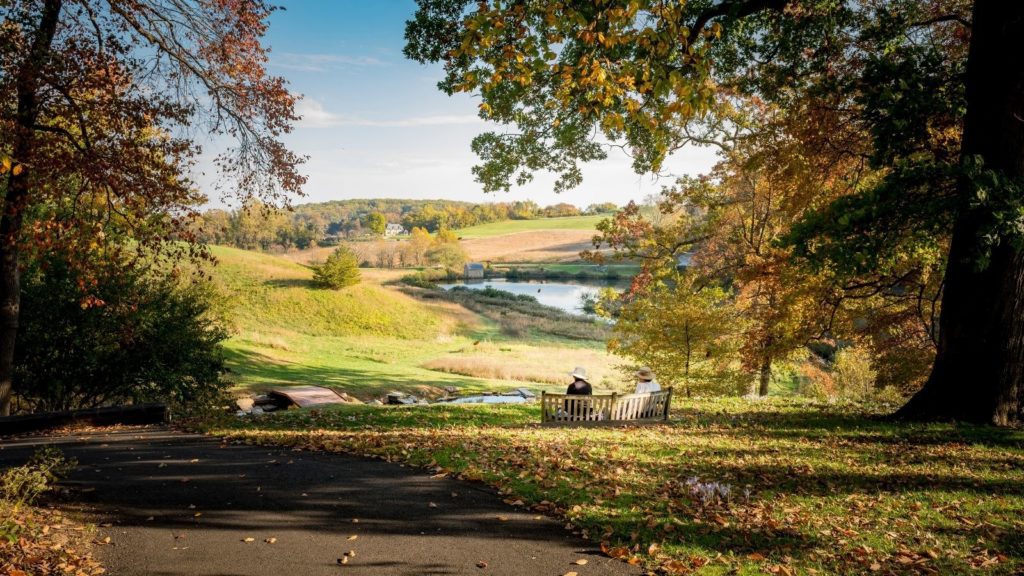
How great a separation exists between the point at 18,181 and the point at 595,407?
1049 centimetres

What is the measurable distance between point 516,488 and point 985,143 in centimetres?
899

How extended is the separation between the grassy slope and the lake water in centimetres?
2528

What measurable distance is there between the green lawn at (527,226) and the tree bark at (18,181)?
115230mm

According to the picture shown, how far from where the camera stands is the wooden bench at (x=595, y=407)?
10.3 m

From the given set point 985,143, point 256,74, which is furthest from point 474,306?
point 985,143

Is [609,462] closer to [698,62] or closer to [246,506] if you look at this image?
[246,506]

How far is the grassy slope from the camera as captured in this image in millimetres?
27431

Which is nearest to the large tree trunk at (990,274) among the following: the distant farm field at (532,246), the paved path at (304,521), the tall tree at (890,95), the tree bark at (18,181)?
the tall tree at (890,95)

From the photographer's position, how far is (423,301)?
5562 centimetres

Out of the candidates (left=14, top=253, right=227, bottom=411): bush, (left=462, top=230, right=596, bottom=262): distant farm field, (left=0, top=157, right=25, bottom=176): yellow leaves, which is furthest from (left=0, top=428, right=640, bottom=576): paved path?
(left=462, top=230, right=596, bottom=262): distant farm field

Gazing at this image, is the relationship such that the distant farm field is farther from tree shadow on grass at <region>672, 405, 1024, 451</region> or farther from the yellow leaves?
the yellow leaves

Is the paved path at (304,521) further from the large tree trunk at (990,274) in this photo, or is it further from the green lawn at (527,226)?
the green lawn at (527,226)

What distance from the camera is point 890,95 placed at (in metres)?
9.26

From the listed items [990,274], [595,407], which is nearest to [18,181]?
[595,407]
